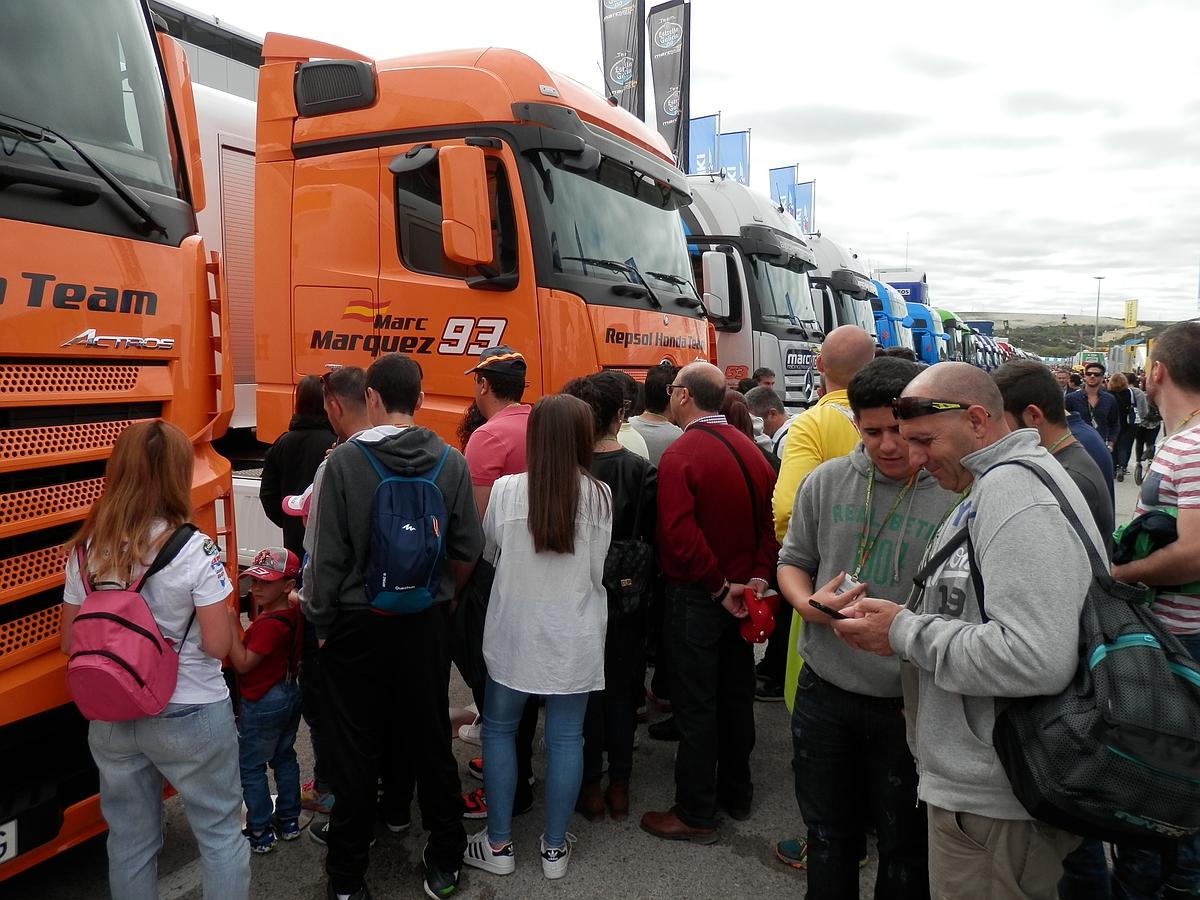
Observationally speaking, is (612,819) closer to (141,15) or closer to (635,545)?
(635,545)

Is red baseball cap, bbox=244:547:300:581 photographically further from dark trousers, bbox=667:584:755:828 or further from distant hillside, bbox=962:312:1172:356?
distant hillside, bbox=962:312:1172:356

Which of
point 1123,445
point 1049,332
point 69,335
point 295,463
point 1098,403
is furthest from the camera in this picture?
point 1049,332

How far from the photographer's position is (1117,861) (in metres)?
2.63

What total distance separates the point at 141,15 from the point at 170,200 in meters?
0.94

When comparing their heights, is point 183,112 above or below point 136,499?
above

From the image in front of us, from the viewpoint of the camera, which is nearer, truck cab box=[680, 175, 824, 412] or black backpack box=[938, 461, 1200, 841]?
black backpack box=[938, 461, 1200, 841]

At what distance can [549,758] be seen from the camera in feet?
9.91

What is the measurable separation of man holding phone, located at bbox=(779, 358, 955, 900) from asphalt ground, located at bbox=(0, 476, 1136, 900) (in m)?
0.70

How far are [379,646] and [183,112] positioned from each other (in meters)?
2.52

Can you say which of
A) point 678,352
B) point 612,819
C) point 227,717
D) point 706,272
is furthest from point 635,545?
point 706,272

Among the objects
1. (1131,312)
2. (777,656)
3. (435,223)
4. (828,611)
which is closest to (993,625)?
(828,611)

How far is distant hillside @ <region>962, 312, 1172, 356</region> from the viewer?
139 meters

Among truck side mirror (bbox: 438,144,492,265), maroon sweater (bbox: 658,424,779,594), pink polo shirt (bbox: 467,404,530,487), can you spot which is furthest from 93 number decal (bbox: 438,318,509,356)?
maroon sweater (bbox: 658,424,779,594)

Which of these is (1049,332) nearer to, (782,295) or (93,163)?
(782,295)
